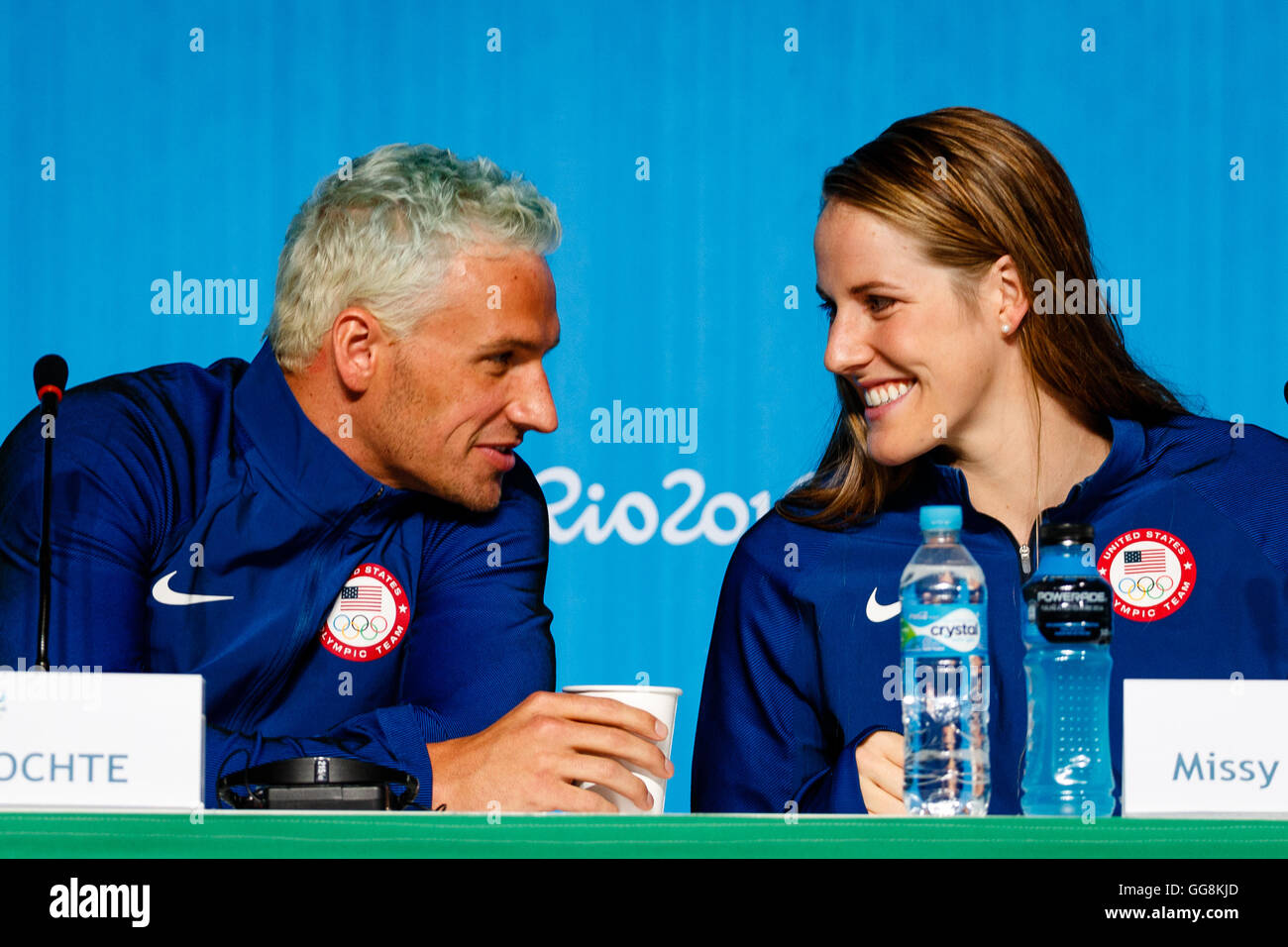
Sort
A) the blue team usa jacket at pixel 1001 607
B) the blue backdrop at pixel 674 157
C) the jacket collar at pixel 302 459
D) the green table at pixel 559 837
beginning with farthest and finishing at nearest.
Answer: the blue backdrop at pixel 674 157, the jacket collar at pixel 302 459, the blue team usa jacket at pixel 1001 607, the green table at pixel 559 837

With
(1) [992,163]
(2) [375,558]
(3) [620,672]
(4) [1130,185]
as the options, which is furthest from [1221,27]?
(2) [375,558]

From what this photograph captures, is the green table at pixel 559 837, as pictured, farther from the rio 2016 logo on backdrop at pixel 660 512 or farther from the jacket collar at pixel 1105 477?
the rio 2016 logo on backdrop at pixel 660 512

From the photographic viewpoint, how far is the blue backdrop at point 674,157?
2678 mm

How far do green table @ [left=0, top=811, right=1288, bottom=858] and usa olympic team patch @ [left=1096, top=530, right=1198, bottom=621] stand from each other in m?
1.12

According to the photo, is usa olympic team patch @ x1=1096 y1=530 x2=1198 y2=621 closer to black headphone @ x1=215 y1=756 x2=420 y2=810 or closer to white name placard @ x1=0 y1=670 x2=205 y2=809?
black headphone @ x1=215 y1=756 x2=420 y2=810

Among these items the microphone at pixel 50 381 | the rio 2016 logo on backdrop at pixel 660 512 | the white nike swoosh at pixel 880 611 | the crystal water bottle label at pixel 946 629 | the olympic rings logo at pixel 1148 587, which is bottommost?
the crystal water bottle label at pixel 946 629

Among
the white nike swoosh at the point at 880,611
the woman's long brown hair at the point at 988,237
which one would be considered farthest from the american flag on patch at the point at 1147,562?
the white nike swoosh at the point at 880,611

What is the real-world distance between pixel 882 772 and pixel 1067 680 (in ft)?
0.87

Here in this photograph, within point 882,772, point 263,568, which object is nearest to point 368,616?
point 263,568

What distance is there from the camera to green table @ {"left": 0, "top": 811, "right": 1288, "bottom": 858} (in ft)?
3.77

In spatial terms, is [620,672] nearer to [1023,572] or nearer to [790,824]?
[1023,572]

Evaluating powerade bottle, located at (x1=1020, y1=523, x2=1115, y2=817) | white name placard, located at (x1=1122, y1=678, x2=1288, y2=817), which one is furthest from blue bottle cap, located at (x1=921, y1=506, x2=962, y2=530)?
white name placard, located at (x1=1122, y1=678, x2=1288, y2=817)

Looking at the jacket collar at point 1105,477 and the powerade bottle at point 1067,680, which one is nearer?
the powerade bottle at point 1067,680
